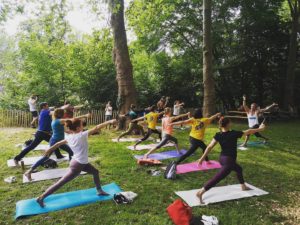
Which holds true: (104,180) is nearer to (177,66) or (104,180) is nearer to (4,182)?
(4,182)

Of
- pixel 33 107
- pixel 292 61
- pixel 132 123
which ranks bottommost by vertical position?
pixel 132 123

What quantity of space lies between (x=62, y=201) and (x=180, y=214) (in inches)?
102

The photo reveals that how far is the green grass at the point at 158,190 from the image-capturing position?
212 inches

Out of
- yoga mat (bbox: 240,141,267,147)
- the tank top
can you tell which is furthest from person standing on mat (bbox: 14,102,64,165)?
yoga mat (bbox: 240,141,267,147)

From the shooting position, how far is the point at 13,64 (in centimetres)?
2430

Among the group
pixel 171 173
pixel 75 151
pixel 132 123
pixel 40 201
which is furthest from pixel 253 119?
pixel 40 201

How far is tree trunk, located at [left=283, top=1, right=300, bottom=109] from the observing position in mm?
23281

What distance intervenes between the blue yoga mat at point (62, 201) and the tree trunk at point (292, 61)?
21455 mm

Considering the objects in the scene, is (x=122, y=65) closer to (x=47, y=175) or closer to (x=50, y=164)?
(x=50, y=164)

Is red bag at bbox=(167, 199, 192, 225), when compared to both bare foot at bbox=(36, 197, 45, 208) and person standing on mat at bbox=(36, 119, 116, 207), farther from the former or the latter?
bare foot at bbox=(36, 197, 45, 208)

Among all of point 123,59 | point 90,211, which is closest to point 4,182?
point 90,211

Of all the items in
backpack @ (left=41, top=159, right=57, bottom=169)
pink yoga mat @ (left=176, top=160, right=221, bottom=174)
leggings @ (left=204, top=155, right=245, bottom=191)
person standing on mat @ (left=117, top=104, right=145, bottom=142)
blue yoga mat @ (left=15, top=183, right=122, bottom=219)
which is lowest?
blue yoga mat @ (left=15, top=183, right=122, bottom=219)

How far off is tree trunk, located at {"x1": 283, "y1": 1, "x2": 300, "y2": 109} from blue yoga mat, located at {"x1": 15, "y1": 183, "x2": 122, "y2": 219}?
2146 cm

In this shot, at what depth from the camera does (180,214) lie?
16.8ft
